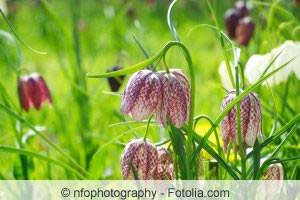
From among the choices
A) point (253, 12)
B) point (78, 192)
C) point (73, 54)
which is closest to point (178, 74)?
point (78, 192)

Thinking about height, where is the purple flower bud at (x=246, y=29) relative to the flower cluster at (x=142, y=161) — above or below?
above

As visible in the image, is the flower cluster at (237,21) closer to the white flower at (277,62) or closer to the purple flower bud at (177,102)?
the white flower at (277,62)

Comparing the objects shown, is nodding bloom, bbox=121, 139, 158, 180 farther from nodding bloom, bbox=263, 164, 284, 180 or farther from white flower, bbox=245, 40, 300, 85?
white flower, bbox=245, 40, 300, 85

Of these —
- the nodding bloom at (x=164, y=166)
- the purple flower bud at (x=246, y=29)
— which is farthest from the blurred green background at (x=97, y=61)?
the nodding bloom at (x=164, y=166)

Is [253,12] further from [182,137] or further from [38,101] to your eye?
[182,137]

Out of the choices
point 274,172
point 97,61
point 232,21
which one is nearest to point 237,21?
point 232,21

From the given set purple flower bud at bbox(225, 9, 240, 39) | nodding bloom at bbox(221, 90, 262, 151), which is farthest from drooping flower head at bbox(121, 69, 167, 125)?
purple flower bud at bbox(225, 9, 240, 39)

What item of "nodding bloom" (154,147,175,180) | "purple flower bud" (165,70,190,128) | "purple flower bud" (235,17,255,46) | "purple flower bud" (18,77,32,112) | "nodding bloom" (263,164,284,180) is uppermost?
"purple flower bud" (235,17,255,46)
